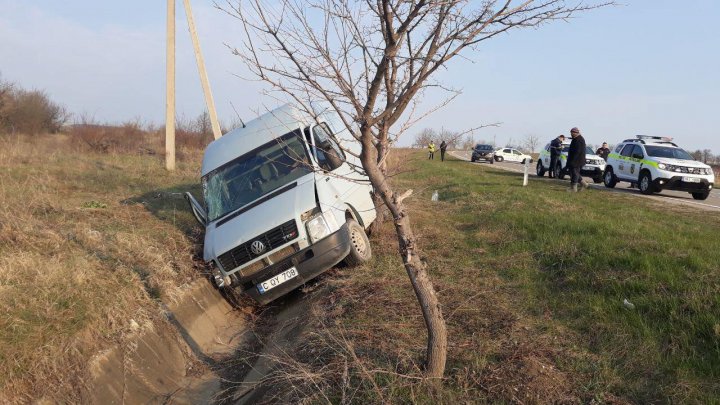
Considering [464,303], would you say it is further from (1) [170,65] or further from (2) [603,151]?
(2) [603,151]

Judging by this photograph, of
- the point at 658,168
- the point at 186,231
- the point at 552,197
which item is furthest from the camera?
the point at 658,168

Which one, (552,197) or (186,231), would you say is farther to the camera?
(552,197)

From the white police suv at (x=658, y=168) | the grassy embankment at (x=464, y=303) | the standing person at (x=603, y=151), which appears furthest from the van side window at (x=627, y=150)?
the grassy embankment at (x=464, y=303)

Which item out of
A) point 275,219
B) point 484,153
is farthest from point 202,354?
point 484,153

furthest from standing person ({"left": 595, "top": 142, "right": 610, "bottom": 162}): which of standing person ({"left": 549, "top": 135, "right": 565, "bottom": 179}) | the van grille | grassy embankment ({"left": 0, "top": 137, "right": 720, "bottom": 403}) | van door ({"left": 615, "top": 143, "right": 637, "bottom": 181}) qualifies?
the van grille

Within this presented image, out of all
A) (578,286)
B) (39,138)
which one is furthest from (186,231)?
(39,138)

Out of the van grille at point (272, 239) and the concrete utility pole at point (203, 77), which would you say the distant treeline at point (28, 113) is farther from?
the van grille at point (272, 239)

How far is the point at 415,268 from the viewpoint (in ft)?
12.6

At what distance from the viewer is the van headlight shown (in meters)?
7.39

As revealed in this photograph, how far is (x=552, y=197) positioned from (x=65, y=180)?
38.3ft

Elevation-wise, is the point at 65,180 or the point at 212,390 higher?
the point at 65,180

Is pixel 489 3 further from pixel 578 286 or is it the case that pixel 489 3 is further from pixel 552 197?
pixel 552 197

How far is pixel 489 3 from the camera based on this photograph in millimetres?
3568

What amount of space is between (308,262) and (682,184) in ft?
42.0
